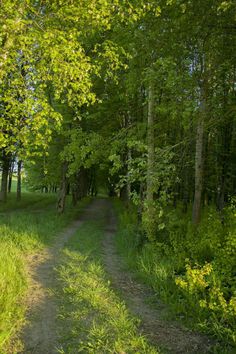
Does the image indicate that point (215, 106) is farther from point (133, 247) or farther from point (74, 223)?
point (74, 223)

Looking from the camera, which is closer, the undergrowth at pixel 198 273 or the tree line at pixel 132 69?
the undergrowth at pixel 198 273

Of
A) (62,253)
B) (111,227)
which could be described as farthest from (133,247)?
(111,227)

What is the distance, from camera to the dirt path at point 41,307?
5.08 meters

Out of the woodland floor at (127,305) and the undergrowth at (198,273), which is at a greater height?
the undergrowth at (198,273)

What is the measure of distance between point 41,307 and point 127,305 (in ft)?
5.74

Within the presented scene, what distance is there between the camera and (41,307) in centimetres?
639

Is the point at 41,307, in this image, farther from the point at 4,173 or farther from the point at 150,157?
the point at 4,173

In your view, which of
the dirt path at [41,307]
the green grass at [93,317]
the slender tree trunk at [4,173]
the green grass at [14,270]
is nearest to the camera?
the green grass at [93,317]

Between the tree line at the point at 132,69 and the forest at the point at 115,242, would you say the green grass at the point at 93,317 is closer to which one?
the forest at the point at 115,242

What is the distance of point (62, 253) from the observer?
10.8 m

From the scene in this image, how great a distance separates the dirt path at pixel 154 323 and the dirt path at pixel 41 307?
1.56 m

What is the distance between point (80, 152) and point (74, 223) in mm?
4415

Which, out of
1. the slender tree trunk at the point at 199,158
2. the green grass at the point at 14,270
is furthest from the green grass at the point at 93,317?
the slender tree trunk at the point at 199,158

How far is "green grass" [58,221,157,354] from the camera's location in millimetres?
4977
